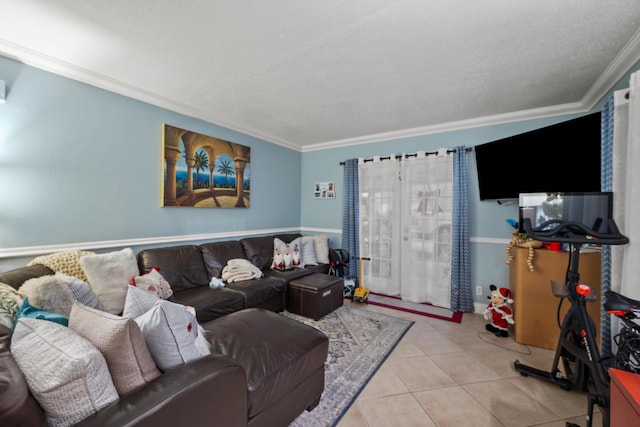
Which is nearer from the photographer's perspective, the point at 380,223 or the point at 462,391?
the point at 462,391

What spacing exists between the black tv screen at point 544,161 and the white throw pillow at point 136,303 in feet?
11.4

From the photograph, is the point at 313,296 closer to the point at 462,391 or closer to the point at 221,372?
the point at 462,391

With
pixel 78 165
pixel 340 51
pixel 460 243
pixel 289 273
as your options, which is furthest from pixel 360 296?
pixel 78 165

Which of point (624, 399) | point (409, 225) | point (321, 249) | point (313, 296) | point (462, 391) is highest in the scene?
point (409, 225)

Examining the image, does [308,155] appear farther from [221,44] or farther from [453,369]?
[453,369]

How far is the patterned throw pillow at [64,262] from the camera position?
2.02m

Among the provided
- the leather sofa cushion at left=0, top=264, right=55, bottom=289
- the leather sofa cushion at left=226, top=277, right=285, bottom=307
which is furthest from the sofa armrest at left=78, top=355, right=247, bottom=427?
the leather sofa cushion at left=226, top=277, right=285, bottom=307

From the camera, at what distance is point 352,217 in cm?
422

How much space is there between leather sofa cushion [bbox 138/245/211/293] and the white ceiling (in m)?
1.63

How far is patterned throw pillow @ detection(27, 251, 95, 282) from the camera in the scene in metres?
2.02

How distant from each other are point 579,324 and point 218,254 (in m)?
3.30

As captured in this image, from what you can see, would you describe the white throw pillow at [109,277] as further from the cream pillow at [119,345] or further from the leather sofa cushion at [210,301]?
the cream pillow at [119,345]

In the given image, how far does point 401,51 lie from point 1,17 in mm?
2722

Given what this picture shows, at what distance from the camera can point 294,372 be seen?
1.48 m
